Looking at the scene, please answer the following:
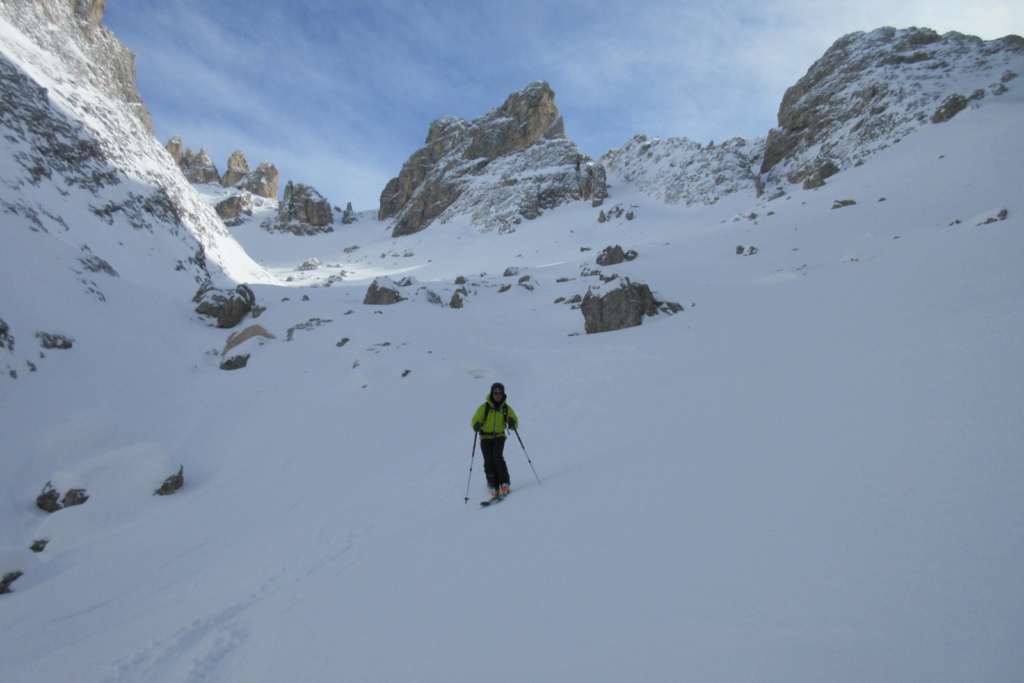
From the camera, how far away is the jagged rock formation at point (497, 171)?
2530 inches

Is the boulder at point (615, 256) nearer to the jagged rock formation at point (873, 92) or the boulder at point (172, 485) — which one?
the jagged rock formation at point (873, 92)

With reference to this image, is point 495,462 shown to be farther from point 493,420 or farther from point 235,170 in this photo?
point 235,170

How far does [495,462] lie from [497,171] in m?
75.7

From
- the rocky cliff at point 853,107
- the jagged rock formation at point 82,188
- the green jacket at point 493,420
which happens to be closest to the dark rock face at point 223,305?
the jagged rock formation at point 82,188

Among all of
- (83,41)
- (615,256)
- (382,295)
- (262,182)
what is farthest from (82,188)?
(262,182)

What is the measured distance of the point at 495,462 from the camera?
662 cm

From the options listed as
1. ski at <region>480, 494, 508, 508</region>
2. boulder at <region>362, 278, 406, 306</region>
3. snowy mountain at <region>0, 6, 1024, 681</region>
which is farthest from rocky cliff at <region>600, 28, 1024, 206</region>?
ski at <region>480, 494, 508, 508</region>

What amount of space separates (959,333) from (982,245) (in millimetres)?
8051

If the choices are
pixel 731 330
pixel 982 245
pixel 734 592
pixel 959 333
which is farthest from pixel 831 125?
pixel 734 592

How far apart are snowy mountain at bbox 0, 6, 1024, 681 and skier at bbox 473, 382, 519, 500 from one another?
0.58m

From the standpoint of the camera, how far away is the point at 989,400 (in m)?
3.93

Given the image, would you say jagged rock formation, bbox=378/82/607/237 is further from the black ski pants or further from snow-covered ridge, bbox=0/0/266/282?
the black ski pants

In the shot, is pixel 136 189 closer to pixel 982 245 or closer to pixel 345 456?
pixel 345 456

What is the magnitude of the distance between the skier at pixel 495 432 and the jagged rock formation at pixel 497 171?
54874mm
